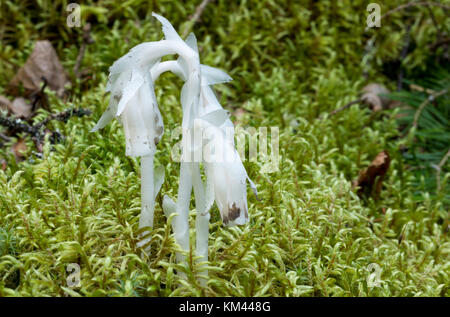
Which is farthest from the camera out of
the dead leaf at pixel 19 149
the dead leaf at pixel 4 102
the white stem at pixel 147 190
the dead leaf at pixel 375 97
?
the dead leaf at pixel 375 97

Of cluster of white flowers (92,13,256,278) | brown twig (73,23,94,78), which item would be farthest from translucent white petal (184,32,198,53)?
brown twig (73,23,94,78)

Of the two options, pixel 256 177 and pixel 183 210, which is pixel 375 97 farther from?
pixel 183 210

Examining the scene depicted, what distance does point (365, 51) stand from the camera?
9.39ft

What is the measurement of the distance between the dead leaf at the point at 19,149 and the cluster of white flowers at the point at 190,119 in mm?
980

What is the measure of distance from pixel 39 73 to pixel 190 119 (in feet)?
5.32

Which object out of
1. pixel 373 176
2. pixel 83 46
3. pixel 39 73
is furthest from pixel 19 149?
pixel 373 176

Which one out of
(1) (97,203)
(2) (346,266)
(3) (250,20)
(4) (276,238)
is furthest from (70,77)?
(2) (346,266)

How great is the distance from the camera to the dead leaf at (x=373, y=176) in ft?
6.56

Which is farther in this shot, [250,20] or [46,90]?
[250,20]

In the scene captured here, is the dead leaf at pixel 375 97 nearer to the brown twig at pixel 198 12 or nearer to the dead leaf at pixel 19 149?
the brown twig at pixel 198 12

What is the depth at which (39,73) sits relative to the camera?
238cm

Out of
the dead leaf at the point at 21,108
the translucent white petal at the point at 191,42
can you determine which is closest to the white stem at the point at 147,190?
the translucent white petal at the point at 191,42
